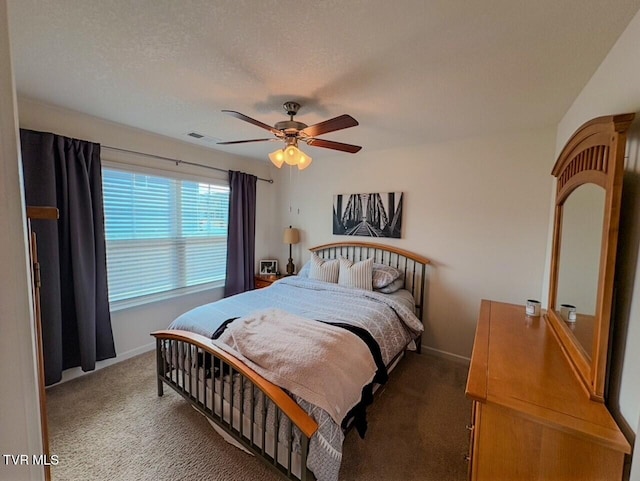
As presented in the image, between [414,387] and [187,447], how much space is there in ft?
6.15

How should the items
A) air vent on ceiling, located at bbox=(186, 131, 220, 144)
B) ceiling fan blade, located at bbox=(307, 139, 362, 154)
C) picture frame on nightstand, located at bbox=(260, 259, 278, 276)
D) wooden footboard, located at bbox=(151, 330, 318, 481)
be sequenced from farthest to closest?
1. picture frame on nightstand, located at bbox=(260, 259, 278, 276)
2. air vent on ceiling, located at bbox=(186, 131, 220, 144)
3. ceiling fan blade, located at bbox=(307, 139, 362, 154)
4. wooden footboard, located at bbox=(151, 330, 318, 481)

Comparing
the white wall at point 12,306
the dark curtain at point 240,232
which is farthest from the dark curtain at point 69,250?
A: the white wall at point 12,306

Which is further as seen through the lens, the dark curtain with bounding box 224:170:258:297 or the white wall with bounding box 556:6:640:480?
the dark curtain with bounding box 224:170:258:297

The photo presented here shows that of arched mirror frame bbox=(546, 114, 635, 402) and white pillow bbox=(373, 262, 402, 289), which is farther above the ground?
arched mirror frame bbox=(546, 114, 635, 402)

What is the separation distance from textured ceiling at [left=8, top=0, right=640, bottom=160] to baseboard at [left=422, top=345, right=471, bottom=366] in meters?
2.42

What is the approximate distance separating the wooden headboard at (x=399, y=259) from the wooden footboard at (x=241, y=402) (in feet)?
7.02

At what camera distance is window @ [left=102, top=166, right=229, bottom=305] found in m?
2.76

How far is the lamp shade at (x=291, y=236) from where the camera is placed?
4059mm

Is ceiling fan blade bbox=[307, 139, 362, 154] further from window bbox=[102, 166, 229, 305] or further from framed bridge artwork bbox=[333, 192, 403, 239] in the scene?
window bbox=[102, 166, 229, 305]

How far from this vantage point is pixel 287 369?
1.48 meters

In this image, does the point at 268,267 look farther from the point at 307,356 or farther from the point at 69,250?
the point at 307,356

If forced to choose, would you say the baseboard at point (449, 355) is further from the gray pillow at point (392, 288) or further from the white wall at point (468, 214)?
the gray pillow at point (392, 288)

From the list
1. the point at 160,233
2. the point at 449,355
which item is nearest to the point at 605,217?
the point at 449,355

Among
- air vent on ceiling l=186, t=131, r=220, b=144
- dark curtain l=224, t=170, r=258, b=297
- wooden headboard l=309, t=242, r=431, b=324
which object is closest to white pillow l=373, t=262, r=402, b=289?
wooden headboard l=309, t=242, r=431, b=324
